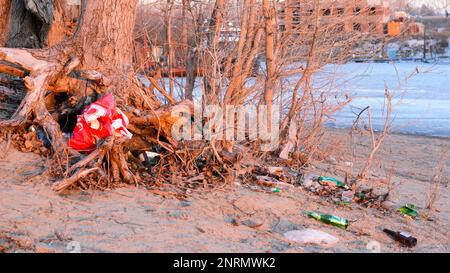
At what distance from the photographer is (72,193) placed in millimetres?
5992

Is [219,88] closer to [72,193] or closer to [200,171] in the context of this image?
[200,171]

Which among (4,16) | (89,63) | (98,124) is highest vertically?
(4,16)

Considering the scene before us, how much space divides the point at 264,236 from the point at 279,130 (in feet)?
11.4

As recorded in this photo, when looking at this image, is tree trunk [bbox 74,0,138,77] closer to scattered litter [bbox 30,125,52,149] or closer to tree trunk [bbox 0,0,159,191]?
tree trunk [bbox 0,0,159,191]

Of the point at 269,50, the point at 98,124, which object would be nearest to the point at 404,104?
the point at 269,50

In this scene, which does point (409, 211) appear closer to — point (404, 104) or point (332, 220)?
point (332, 220)

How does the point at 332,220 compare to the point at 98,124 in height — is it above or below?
below

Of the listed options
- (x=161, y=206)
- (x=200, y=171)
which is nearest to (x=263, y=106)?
(x=200, y=171)

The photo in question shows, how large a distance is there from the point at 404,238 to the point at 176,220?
79.2 inches

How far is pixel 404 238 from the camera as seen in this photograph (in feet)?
19.2

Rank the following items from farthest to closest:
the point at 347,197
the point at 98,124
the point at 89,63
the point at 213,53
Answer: the point at 213,53, the point at 89,63, the point at 347,197, the point at 98,124

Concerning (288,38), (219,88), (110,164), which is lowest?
(110,164)

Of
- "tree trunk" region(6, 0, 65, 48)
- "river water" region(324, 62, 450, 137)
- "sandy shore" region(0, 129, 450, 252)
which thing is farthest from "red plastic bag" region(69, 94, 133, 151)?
"tree trunk" region(6, 0, 65, 48)
